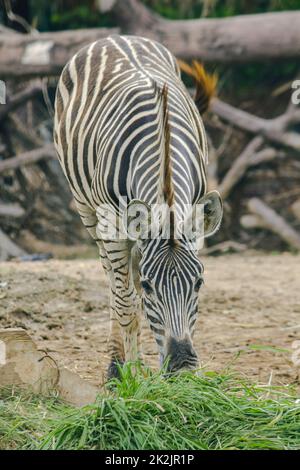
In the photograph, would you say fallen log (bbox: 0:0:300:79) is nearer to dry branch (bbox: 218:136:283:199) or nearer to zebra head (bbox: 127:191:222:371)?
dry branch (bbox: 218:136:283:199)

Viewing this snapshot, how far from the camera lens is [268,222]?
11.4 metres

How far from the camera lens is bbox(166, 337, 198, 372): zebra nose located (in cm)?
441

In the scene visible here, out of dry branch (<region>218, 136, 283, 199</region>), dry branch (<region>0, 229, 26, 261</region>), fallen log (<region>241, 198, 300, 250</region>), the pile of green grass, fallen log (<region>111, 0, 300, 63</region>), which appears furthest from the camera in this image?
dry branch (<region>218, 136, 283, 199</region>)

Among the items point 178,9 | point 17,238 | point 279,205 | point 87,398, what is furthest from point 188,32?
point 87,398

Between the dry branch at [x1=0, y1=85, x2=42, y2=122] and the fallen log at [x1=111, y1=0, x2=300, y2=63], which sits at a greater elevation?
the fallen log at [x1=111, y1=0, x2=300, y2=63]

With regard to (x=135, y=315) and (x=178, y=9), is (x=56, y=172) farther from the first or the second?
(x=135, y=315)

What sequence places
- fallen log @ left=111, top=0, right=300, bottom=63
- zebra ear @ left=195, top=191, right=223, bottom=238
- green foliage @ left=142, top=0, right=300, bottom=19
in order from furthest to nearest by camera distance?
green foliage @ left=142, top=0, right=300, bottom=19, fallen log @ left=111, top=0, right=300, bottom=63, zebra ear @ left=195, top=191, right=223, bottom=238

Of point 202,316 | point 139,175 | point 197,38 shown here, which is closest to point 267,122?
point 197,38

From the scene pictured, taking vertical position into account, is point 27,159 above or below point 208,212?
above

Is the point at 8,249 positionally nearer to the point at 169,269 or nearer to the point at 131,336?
the point at 131,336

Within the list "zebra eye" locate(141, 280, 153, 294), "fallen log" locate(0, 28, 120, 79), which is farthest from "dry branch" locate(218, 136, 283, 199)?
"zebra eye" locate(141, 280, 153, 294)

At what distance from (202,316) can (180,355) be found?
3136 millimetres

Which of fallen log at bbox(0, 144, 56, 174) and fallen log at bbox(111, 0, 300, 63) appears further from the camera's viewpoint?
fallen log at bbox(0, 144, 56, 174)

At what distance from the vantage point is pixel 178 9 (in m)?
12.5
